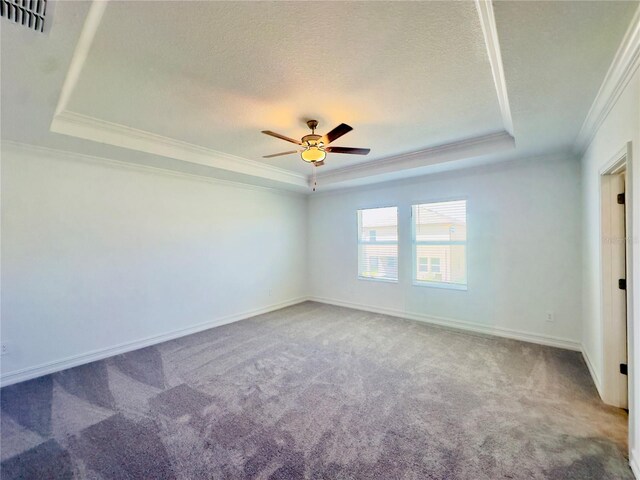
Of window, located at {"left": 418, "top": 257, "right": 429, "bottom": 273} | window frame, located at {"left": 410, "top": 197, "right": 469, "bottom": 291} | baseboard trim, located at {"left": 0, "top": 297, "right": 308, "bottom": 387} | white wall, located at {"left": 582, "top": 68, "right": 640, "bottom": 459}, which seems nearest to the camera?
white wall, located at {"left": 582, "top": 68, "right": 640, "bottom": 459}

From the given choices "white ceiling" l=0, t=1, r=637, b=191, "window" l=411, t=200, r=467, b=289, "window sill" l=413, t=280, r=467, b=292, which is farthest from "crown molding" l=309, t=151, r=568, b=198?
"window sill" l=413, t=280, r=467, b=292

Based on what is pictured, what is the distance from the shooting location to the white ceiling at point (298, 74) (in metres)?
1.46

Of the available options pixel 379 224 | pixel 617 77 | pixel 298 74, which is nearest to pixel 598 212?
pixel 617 77

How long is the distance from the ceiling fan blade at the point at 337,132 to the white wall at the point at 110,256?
8.66 feet

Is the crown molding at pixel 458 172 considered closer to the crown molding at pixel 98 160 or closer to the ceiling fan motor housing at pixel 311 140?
the crown molding at pixel 98 160

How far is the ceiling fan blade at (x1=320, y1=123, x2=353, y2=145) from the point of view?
2.31m

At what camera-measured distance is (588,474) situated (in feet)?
5.26

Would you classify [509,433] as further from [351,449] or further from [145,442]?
[145,442]

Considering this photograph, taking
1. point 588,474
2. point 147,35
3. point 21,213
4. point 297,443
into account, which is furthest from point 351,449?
point 21,213

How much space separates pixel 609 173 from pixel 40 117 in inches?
194

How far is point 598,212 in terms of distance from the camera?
2.49 metres

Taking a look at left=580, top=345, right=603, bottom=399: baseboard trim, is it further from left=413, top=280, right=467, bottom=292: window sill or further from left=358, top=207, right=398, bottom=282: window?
left=358, top=207, right=398, bottom=282: window

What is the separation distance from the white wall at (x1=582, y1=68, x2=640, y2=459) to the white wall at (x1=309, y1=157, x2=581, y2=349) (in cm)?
22

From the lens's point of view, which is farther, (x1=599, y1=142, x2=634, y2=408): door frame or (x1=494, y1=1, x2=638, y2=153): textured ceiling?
(x1=599, y1=142, x2=634, y2=408): door frame
